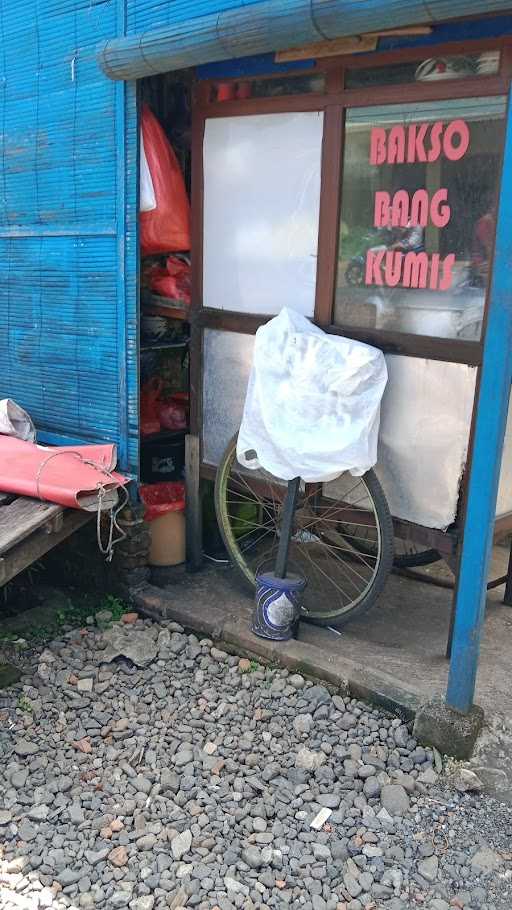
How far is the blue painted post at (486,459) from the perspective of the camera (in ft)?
10.5

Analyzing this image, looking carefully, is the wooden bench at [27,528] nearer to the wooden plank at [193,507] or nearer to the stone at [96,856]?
the wooden plank at [193,507]

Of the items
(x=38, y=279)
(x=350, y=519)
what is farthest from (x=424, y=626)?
(x=38, y=279)

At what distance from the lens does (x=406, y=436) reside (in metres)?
4.32

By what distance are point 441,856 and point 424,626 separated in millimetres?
1830

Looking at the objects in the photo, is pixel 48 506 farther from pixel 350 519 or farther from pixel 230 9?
pixel 230 9

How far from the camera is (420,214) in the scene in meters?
4.09

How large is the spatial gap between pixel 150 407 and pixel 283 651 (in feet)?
7.72

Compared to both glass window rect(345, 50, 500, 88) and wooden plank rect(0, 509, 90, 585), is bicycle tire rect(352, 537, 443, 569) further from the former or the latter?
glass window rect(345, 50, 500, 88)

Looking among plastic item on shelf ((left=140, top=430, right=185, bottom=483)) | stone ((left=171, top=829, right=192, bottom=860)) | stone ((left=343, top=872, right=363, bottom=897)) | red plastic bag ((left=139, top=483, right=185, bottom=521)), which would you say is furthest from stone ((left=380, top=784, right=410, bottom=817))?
plastic item on shelf ((left=140, top=430, right=185, bottom=483))

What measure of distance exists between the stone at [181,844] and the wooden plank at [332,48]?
150 inches

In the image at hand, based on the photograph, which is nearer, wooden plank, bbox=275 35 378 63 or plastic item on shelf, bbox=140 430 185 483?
wooden plank, bbox=275 35 378 63

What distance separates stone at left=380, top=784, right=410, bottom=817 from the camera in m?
3.44

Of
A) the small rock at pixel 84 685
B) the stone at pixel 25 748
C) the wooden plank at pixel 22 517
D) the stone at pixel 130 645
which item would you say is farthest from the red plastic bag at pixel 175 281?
the stone at pixel 25 748

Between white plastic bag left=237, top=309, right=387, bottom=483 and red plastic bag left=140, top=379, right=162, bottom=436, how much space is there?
144 cm
